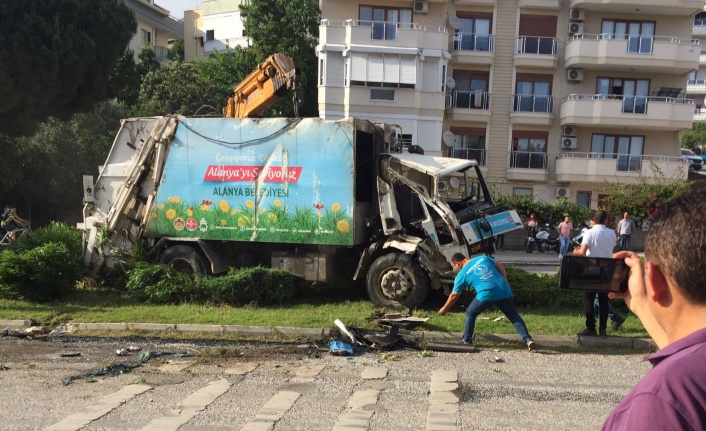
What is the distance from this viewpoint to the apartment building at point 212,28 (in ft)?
172

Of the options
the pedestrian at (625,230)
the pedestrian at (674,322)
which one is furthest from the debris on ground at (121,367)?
the pedestrian at (625,230)

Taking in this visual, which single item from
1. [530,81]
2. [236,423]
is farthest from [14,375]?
[530,81]

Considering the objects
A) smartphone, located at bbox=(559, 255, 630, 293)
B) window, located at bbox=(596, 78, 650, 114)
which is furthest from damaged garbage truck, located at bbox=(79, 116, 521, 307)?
window, located at bbox=(596, 78, 650, 114)

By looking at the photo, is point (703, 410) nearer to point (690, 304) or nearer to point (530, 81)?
point (690, 304)

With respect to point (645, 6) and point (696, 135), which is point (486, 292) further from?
point (696, 135)

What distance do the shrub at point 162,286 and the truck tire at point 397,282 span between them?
9.91 feet

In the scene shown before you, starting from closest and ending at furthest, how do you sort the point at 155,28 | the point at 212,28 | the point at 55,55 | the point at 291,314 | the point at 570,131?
the point at 291,314
the point at 55,55
the point at 570,131
the point at 155,28
the point at 212,28

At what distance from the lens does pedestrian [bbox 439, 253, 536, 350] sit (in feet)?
25.8

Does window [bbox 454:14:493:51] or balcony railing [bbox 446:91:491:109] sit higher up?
window [bbox 454:14:493:51]

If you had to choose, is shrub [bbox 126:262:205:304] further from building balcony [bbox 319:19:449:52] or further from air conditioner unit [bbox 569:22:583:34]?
air conditioner unit [bbox 569:22:583:34]

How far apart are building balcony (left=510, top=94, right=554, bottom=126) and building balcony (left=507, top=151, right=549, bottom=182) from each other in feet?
5.33

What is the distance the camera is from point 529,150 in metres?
30.5

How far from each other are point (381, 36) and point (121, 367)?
2391 cm

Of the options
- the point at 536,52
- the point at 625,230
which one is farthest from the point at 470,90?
the point at 625,230
